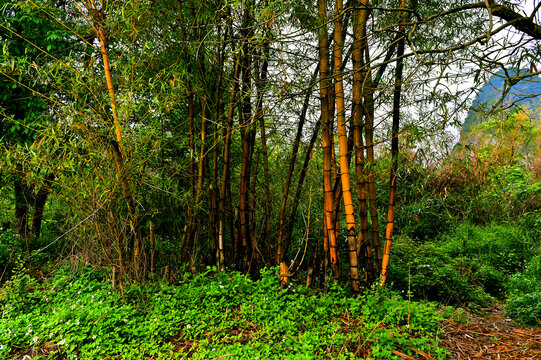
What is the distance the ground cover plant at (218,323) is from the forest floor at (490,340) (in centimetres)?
12

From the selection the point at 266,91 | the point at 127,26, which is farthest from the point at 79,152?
the point at 266,91

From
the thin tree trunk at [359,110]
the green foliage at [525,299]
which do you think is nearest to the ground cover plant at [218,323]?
the thin tree trunk at [359,110]

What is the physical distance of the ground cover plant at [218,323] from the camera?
2.04 metres

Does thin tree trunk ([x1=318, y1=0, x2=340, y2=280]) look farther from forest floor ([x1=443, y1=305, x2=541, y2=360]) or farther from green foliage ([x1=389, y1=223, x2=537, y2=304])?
forest floor ([x1=443, y1=305, x2=541, y2=360])

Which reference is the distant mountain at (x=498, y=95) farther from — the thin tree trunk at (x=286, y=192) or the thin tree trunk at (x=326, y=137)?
the thin tree trunk at (x=286, y=192)

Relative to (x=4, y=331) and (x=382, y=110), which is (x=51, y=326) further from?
(x=382, y=110)

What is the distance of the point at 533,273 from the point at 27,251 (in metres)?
5.64

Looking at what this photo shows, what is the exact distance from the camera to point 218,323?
2396 mm

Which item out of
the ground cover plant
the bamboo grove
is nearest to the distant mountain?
the bamboo grove

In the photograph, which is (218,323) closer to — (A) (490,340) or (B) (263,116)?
(B) (263,116)

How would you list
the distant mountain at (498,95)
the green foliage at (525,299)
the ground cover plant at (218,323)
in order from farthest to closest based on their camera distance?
the green foliage at (525,299), the ground cover plant at (218,323), the distant mountain at (498,95)

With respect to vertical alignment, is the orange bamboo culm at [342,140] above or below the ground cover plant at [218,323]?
above

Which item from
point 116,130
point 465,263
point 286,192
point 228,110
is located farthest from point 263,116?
point 465,263

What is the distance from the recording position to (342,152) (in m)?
2.51
